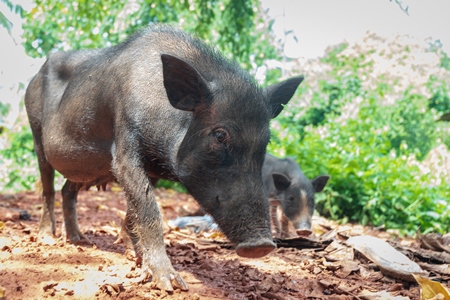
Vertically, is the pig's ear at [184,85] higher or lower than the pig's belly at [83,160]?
higher

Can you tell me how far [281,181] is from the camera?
763 centimetres

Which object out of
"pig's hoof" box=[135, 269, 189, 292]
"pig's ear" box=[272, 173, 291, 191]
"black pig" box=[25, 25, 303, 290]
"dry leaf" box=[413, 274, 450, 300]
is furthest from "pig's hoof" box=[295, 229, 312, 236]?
"pig's hoof" box=[135, 269, 189, 292]

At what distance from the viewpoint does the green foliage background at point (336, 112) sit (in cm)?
910

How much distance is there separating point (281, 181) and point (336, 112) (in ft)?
29.7

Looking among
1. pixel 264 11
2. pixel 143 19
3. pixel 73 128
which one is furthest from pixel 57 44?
pixel 73 128

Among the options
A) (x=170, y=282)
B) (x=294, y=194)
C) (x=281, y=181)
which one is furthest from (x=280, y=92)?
(x=294, y=194)

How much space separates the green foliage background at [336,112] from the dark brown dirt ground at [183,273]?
1028mm

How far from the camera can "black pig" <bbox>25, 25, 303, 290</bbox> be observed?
303 centimetres

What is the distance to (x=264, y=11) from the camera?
719 inches

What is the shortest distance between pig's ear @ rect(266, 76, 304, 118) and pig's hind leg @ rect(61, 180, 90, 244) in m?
2.18

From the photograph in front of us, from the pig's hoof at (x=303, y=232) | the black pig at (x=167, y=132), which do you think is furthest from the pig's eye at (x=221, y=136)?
the pig's hoof at (x=303, y=232)

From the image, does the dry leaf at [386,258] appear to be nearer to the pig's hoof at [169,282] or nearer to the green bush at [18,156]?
the pig's hoof at [169,282]

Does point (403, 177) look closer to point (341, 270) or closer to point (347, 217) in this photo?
point (347, 217)

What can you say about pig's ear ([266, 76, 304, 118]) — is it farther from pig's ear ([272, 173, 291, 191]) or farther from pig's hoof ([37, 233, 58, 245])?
pig's ear ([272, 173, 291, 191])
